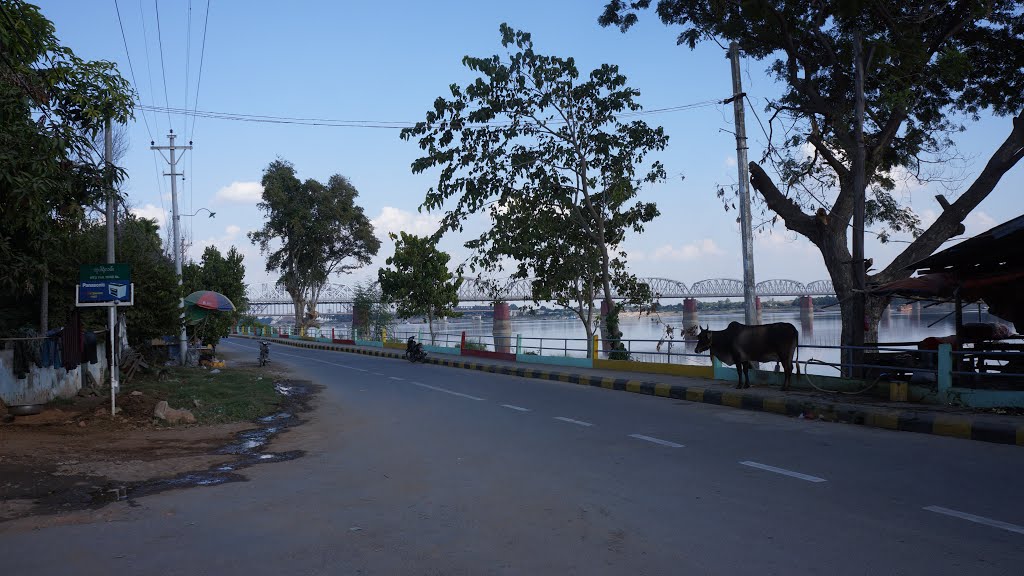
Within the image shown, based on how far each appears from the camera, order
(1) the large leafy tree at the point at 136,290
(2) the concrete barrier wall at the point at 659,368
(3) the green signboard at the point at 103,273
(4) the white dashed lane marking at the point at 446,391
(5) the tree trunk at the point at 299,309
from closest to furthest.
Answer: (3) the green signboard at the point at 103,273
(1) the large leafy tree at the point at 136,290
(4) the white dashed lane marking at the point at 446,391
(2) the concrete barrier wall at the point at 659,368
(5) the tree trunk at the point at 299,309

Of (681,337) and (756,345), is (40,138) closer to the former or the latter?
(756,345)

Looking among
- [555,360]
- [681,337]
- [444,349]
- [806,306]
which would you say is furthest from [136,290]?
[681,337]

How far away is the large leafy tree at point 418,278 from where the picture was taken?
4003 cm

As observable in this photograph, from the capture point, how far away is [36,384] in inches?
475

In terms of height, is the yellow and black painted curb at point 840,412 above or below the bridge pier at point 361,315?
below

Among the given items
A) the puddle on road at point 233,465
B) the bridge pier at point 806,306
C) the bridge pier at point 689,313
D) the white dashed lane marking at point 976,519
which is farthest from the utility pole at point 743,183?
the bridge pier at point 689,313

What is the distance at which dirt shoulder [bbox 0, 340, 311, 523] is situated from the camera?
21.0 ft

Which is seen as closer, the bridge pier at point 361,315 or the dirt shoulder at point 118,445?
the dirt shoulder at point 118,445

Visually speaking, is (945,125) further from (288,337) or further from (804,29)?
(288,337)

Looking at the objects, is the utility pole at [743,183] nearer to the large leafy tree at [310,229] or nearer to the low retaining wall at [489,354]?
the low retaining wall at [489,354]

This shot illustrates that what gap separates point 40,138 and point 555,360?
1791 centimetres

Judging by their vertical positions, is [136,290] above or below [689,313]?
above

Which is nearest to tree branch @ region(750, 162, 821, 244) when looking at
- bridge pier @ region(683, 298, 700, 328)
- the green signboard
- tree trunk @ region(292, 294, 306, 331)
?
the green signboard

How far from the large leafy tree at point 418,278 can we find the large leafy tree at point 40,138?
2811 cm
